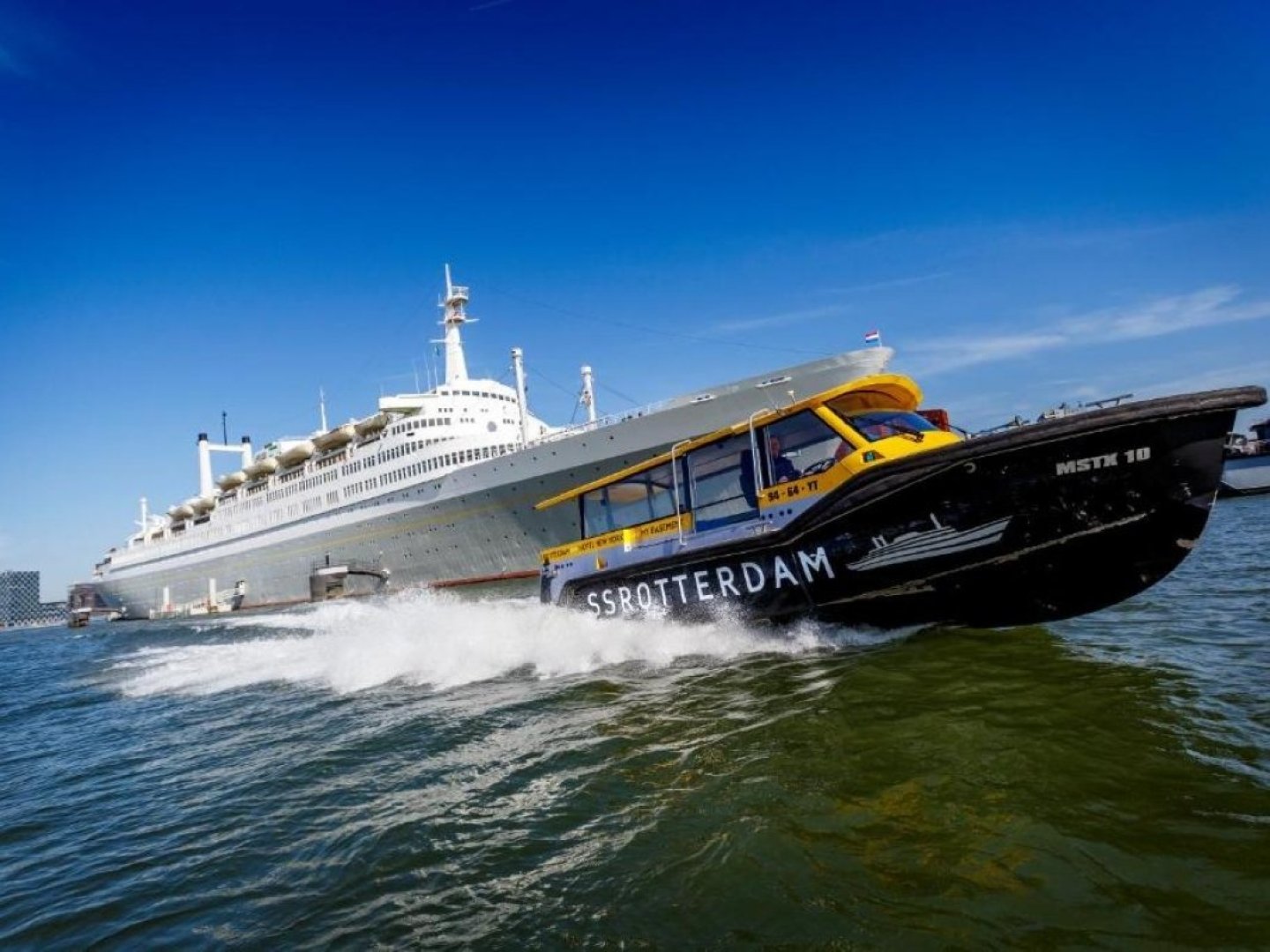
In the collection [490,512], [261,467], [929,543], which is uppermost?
[261,467]

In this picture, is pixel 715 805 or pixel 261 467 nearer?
pixel 715 805

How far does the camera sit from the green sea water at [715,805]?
282 cm

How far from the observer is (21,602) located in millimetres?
143250

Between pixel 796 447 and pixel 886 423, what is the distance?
39.6 inches

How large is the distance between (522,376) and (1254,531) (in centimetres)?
3002

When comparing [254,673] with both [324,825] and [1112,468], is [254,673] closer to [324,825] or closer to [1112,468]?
[324,825]

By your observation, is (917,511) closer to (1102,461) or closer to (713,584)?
(1102,461)

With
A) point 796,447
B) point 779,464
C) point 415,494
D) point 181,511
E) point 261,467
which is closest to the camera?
point 796,447

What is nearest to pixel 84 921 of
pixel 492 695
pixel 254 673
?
pixel 492 695

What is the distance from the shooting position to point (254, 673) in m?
11.8

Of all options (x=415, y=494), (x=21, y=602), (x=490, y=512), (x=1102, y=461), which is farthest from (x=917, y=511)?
(x=21, y=602)

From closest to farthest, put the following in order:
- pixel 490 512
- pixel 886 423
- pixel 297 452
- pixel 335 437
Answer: pixel 886 423
pixel 490 512
pixel 335 437
pixel 297 452

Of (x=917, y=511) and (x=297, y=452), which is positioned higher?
(x=297, y=452)

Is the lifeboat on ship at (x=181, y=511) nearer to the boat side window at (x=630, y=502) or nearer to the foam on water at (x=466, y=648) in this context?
the foam on water at (x=466, y=648)
